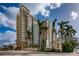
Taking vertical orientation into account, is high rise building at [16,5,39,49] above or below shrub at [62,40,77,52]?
above

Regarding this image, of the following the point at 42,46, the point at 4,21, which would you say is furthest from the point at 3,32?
the point at 42,46

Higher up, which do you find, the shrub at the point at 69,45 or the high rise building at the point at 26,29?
the high rise building at the point at 26,29

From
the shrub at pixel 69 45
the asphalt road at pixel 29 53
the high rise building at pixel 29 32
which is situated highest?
the high rise building at pixel 29 32

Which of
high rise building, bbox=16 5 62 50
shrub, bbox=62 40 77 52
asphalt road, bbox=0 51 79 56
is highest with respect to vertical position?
high rise building, bbox=16 5 62 50

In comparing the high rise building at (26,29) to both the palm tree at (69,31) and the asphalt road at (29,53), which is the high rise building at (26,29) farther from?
the palm tree at (69,31)

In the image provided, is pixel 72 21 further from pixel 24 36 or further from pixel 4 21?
pixel 4 21

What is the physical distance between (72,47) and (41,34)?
0.34 m

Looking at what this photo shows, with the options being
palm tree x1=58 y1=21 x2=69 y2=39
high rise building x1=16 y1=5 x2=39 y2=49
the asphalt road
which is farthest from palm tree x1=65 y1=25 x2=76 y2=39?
high rise building x1=16 y1=5 x2=39 y2=49

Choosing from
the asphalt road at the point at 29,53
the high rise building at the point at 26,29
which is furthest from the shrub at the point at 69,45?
the high rise building at the point at 26,29

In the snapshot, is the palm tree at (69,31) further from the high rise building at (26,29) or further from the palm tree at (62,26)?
the high rise building at (26,29)

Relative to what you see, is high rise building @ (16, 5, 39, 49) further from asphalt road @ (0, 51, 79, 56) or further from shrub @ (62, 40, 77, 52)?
shrub @ (62, 40, 77, 52)

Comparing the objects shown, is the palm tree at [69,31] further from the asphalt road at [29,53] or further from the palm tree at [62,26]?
the asphalt road at [29,53]

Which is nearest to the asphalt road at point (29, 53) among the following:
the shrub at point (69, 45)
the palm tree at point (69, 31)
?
the shrub at point (69, 45)

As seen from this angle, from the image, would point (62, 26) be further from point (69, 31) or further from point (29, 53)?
point (29, 53)
